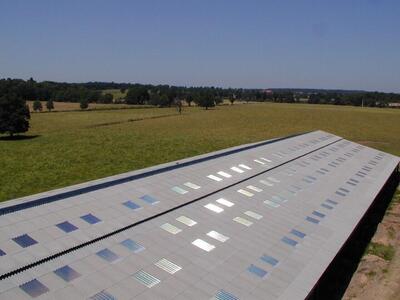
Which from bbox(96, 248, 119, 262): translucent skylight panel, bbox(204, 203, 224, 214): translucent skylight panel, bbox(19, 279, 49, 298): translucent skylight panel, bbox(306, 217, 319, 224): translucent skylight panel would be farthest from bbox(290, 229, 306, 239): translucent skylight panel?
bbox(19, 279, 49, 298): translucent skylight panel

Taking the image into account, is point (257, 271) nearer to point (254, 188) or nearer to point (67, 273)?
point (67, 273)

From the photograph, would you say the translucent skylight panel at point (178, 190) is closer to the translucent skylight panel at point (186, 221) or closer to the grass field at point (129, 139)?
the translucent skylight panel at point (186, 221)

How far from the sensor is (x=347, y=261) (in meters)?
28.0

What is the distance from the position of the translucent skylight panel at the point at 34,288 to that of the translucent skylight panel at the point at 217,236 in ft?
32.9

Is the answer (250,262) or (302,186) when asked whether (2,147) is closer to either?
(302,186)

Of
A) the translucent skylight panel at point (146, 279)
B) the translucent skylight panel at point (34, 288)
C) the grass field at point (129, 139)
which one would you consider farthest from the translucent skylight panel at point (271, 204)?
the grass field at point (129, 139)

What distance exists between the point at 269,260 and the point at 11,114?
79029mm

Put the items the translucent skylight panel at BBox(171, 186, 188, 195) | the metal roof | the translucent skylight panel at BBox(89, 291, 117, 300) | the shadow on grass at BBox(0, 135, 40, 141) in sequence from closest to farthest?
the translucent skylight panel at BBox(89, 291, 117, 300) → the metal roof → the translucent skylight panel at BBox(171, 186, 188, 195) → the shadow on grass at BBox(0, 135, 40, 141)

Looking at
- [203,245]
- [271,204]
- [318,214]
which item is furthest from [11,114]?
[318,214]

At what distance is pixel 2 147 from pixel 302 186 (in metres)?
61.8

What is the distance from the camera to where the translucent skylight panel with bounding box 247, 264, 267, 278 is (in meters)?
18.5

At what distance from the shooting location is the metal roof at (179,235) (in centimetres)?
1645

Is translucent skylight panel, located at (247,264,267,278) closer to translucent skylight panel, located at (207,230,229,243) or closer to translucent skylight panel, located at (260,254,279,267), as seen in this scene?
translucent skylight panel, located at (260,254,279,267)

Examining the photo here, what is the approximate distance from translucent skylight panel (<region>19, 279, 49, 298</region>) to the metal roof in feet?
0.24
